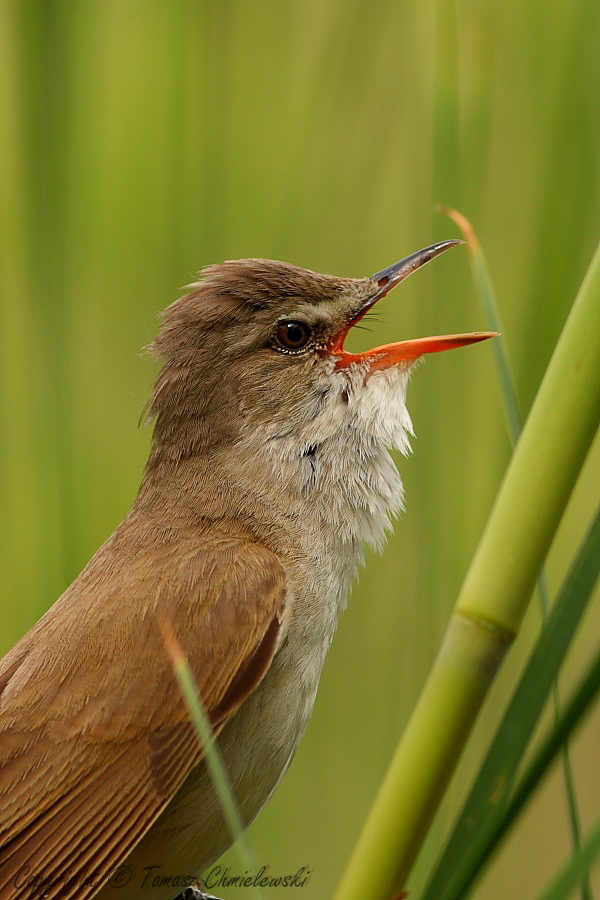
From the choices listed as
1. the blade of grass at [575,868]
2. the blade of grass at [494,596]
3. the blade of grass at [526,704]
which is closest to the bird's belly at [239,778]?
the blade of grass at [494,596]

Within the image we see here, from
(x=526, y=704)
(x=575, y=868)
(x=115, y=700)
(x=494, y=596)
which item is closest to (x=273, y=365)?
(x=115, y=700)

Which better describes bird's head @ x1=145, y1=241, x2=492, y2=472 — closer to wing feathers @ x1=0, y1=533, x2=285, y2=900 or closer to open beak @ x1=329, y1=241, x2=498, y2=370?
open beak @ x1=329, y1=241, x2=498, y2=370

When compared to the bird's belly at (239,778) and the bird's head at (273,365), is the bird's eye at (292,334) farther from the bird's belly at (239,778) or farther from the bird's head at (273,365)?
the bird's belly at (239,778)

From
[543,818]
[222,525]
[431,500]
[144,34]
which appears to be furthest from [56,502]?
Answer: [543,818]

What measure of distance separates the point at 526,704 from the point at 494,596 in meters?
0.16

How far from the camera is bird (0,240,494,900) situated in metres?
1.64

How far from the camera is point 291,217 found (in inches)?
79.1

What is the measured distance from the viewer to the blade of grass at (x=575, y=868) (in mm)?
773


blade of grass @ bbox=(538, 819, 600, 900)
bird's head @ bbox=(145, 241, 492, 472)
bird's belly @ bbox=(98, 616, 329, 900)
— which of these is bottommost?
bird's belly @ bbox=(98, 616, 329, 900)

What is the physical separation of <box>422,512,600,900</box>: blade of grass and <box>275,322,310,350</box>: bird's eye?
4.04ft

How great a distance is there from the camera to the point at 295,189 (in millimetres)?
2002

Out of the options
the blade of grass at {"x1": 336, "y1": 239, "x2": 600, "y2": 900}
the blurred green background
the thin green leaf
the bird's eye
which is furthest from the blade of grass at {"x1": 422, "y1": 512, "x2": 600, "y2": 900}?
the bird's eye

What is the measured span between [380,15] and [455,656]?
148cm

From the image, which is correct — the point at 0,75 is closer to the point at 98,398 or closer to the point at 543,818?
the point at 98,398
